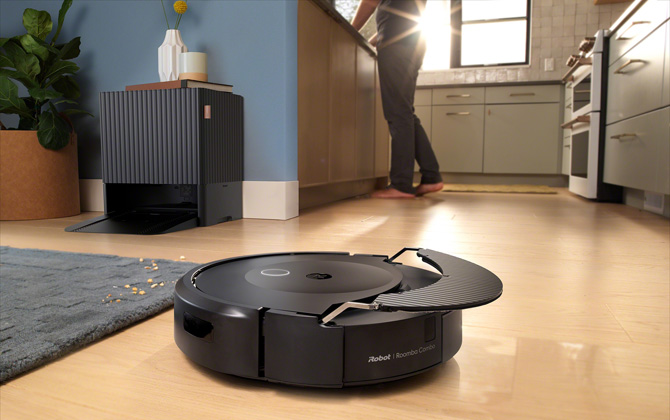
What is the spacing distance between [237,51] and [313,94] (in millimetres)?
442

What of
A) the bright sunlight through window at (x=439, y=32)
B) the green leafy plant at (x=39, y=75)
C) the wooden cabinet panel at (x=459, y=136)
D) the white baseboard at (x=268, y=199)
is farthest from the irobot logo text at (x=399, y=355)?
the bright sunlight through window at (x=439, y=32)

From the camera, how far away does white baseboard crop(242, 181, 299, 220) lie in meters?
2.21

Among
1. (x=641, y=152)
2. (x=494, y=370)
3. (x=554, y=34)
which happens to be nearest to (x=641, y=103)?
(x=641, y=152)

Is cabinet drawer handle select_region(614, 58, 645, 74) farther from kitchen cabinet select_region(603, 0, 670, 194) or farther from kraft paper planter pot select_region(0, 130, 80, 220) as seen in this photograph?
kraft paper planter pot select_region(0, 130, 80, 220)

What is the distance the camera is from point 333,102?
2846 mm

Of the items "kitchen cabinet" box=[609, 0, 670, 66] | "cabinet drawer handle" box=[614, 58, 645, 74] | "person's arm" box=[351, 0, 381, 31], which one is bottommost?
"cabinet drawer handle" box=[614, 58, 645, 74]

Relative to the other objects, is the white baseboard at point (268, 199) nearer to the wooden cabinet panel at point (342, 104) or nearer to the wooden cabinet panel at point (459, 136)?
the wooden cabinet panel at point (342, 104)

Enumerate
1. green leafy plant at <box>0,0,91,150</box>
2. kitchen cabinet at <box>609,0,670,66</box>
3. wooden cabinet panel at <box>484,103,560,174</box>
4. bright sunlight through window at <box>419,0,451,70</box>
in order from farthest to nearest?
bright sunlight through window at <box>419,0,451,70</box> → wooden cabinet panel at <box>484,103,560,174</box> → kitchen cabinet at <box>609,0,670,66</box> → green leafy plant at <box>0,0,91,150</box>

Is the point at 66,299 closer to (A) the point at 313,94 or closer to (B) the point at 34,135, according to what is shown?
(B) the point at 34,135

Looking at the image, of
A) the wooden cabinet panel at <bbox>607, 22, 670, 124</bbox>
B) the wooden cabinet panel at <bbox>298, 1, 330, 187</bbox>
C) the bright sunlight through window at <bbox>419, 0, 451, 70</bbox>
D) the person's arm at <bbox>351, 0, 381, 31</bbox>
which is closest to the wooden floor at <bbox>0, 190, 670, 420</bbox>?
the wooden cabinet panel at <bbox>298, 1, 330, 187</bbox>

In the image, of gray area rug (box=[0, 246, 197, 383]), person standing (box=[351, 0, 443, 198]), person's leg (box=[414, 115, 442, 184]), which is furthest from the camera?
person's leg (box=[414, 115, 442, 184])

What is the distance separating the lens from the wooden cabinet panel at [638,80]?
2.35 meters

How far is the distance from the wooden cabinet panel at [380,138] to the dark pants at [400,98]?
1.82 feet

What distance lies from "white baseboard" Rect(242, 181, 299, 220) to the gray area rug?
104 centimetres
